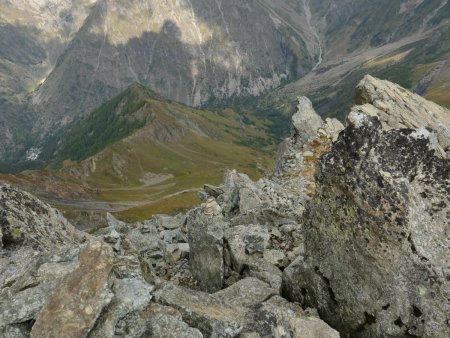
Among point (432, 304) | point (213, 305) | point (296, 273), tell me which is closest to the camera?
point (432, 304)

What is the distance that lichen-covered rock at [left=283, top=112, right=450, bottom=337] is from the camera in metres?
16.6

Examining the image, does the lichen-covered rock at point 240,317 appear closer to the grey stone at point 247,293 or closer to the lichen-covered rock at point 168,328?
the grey stone at point 247,293

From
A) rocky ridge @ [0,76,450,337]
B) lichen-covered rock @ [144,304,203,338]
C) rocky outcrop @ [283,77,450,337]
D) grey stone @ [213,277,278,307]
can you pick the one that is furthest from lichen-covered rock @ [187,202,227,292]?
lichen-covered rock @ [144,304,203,338]

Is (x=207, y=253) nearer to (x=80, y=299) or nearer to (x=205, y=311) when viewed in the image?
(x=205, y=311)

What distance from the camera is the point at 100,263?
16.7 meters

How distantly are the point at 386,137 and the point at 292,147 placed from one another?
35.7 metres

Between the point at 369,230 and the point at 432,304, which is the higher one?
the point at 369,230

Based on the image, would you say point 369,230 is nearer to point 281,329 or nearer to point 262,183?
point 281,329

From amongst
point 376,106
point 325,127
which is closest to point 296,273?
point 376,106

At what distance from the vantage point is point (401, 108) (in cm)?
4178

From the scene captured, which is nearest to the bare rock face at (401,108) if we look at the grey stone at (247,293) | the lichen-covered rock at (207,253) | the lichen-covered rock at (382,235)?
the lichen-covered rock at (207,253)

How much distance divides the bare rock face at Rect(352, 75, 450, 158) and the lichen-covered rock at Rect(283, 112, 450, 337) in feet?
66.7

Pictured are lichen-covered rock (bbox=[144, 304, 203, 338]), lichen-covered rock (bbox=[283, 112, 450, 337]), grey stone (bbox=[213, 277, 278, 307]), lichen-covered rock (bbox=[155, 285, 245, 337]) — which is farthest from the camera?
grey stone (bbox=[213, 277, 278, 307])

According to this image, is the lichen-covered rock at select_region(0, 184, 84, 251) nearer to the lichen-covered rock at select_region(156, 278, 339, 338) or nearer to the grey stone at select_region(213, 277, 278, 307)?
the lichen-covered rock at select_region(156, 278, 339, 338)
